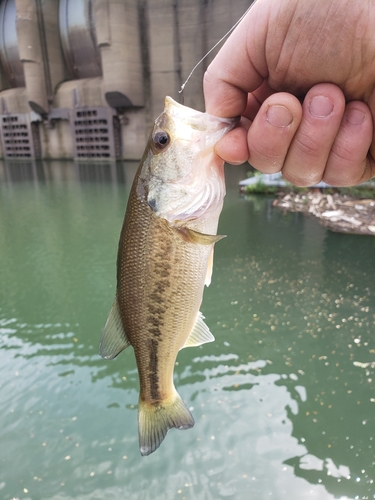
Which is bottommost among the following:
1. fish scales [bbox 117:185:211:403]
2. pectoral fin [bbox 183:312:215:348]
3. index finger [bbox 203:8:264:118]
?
pectoral fin [bbox 183:312:215:348]

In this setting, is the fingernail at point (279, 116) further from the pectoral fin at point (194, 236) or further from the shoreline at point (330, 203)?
the shoreline at point (330, 203)

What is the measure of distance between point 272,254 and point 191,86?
54.9 ft

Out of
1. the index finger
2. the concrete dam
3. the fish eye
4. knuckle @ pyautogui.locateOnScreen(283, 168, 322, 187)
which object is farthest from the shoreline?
the concrete dam

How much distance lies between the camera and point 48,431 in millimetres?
3637

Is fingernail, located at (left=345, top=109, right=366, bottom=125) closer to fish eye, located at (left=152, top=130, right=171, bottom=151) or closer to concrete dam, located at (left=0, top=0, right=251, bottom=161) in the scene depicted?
fish eye, located at (left=152, top=130, right=171, bottom=151)

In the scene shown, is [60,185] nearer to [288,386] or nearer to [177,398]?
[288,386]

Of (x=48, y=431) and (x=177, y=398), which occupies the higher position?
Answer: (x=177, y=398)

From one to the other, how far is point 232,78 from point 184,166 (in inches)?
20.4

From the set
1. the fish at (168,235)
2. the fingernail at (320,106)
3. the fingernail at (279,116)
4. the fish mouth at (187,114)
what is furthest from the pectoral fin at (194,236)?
the fingernail at (320,106)

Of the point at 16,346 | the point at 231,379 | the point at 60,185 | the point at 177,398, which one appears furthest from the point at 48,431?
the point at 60,185

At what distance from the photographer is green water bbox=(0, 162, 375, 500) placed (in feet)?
10.5

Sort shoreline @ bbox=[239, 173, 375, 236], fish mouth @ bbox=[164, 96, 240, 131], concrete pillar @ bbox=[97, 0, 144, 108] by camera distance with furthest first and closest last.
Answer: concrete pillar @ bbox=[97, 0, 144, 108]
shoreline @ bbox=[239, 173, 375, 236]
fish mouth @ bbox=[164, 96, 240, 131]

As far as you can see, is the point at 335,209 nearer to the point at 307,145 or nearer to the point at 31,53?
the point at 307,145

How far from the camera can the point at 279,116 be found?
1.65m
